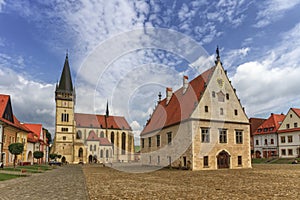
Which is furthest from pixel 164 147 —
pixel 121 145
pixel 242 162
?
pixel 121 145

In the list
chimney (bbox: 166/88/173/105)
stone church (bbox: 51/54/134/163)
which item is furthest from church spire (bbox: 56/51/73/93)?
chimney (bbox: 166/88/173/105)

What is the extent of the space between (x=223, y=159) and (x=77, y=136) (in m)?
61.7

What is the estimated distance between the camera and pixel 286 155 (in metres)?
55.6

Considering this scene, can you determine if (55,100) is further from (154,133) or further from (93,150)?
(154,133)

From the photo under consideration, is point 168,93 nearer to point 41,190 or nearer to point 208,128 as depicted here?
point 208,128

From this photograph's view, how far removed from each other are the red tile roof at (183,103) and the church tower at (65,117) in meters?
42.7

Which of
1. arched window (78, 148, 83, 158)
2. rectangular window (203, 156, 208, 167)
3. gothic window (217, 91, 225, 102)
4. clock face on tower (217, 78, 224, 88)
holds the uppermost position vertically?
clock face on tower (217, 78, 224, 88)

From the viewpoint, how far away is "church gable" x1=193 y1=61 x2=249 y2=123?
107 feet

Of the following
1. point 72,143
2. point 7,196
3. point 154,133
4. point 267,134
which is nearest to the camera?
point 7,196

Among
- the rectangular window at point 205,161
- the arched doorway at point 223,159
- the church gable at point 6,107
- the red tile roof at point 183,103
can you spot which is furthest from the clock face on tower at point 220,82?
the church gable at point 6,107

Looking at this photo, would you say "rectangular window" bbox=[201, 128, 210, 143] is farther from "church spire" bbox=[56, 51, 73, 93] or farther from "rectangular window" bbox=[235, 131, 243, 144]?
"church spire" bbox=[56, 51, 73, 93]

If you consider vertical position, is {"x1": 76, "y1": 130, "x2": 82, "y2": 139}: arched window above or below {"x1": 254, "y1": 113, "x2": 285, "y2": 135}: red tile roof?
below

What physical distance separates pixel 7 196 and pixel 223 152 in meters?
26.2

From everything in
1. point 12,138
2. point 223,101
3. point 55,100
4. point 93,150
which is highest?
point 55,100
